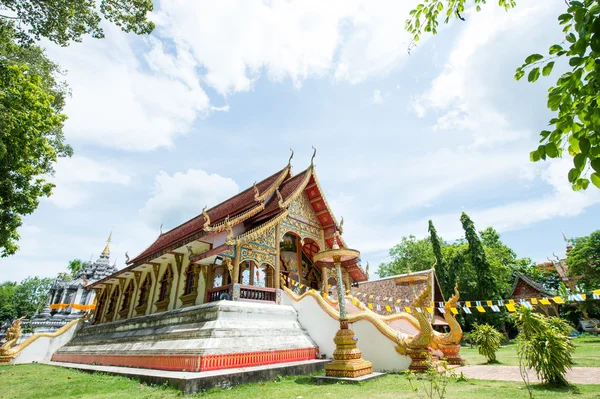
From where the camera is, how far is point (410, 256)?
37156mm

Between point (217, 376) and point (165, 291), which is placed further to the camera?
point (165, 291)

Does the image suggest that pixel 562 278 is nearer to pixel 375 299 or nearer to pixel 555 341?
pixel 375 299

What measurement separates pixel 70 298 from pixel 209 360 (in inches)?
1196

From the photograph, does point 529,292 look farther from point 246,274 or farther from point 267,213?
point 246,274

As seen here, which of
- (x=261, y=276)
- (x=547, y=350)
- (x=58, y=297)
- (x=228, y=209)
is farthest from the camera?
(x=58, y=297)

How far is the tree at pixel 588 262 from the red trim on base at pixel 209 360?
25909 mm

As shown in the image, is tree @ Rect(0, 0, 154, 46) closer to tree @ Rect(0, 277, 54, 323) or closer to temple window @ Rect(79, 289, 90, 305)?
temple window @ Rect(79, 289, 90, 305)

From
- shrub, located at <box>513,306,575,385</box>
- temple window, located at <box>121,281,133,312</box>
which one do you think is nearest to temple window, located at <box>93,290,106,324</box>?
temple window, located at <box>121,281,133,312</box>

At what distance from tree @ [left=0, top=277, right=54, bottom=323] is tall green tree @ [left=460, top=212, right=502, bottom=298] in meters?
55.8

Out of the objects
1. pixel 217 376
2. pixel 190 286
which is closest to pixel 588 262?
pixel 190 286

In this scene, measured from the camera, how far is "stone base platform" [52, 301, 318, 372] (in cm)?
701

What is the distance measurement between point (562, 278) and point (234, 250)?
127ft

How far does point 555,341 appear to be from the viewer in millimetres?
5594

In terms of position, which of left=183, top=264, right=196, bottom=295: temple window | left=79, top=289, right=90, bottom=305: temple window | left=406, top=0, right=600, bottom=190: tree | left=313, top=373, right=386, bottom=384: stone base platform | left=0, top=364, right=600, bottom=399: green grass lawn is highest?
left=79, top=289, right=90, bottom=305: temple window
